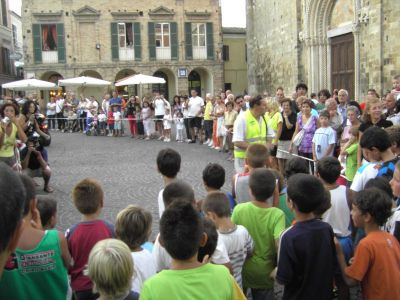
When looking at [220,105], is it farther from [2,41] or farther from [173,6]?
[2,41]

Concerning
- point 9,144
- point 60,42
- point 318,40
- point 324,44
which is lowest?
point 9,144

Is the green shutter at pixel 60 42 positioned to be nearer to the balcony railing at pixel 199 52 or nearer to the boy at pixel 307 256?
the balcony railing at pixel 199 52

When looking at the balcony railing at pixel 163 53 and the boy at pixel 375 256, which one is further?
the balcony railing at pixel 163 53

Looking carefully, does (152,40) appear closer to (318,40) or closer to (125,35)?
(125,35)

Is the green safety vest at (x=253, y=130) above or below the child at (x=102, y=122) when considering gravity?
above

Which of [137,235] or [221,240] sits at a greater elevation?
[137,235]

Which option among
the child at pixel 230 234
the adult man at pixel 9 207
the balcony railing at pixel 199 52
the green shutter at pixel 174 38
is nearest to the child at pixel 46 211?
the child at pixel 230 234

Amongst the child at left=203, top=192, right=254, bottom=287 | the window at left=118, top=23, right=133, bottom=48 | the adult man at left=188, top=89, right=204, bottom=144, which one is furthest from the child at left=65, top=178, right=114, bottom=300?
the window at left=118, top=23, right=133, bottom=48

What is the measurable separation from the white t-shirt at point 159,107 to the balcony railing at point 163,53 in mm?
18923

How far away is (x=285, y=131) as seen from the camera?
→ 30.8 feet

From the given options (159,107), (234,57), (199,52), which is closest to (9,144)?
(159,107)

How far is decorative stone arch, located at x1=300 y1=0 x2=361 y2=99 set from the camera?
1858cm

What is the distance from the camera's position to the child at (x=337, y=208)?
3961mm

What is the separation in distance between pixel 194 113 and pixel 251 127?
10544 millimetres
